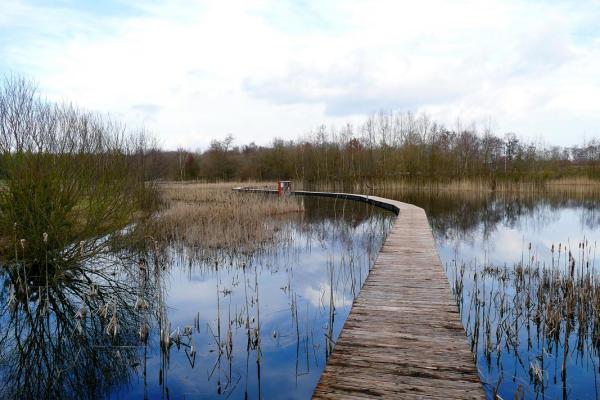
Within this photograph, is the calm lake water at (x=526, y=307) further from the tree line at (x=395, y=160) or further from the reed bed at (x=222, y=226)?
the tree line at (x=395, y=160)

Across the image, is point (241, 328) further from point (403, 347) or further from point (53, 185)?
point (53, 185)

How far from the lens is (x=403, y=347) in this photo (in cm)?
213

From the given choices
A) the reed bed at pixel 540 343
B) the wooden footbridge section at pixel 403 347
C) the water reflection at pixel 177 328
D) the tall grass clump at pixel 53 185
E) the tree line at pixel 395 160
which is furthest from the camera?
the tree line at pixel 395 160

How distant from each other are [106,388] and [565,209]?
530 inches

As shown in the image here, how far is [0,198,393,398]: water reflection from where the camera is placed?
107 inches

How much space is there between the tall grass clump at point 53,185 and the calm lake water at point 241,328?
0.49 metres

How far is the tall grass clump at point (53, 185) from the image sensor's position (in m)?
4.19

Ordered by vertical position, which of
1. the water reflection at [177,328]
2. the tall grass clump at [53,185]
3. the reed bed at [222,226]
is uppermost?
the tall grass clump at [53,185]

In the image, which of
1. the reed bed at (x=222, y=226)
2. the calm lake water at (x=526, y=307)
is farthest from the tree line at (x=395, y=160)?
the calm lake water at (x=526, y=307)

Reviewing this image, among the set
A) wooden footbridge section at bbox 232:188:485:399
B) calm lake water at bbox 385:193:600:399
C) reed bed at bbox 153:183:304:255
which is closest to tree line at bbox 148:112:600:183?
reed bed at bbox 153:183:304:255

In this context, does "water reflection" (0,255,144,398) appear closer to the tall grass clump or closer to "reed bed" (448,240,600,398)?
the tall grass clump

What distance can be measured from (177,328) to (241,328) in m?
0.57

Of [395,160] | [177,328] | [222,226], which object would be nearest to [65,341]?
[177,328]

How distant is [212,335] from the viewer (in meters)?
3.45
